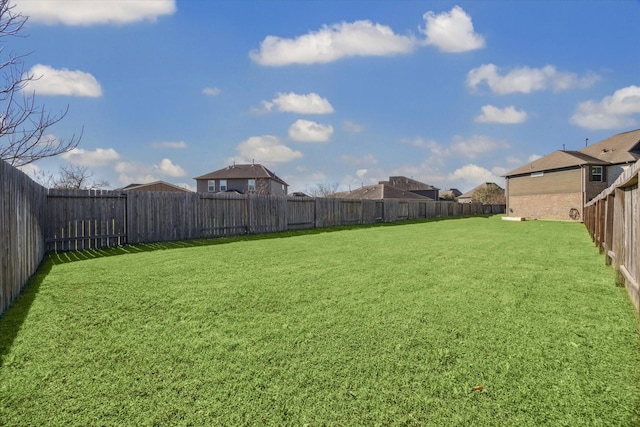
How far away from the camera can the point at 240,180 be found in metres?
48.5

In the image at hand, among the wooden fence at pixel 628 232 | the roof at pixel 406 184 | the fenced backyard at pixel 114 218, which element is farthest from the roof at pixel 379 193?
the wooden fence at pixel 628 232

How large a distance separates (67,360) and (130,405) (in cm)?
102

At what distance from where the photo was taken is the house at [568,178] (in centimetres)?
2689

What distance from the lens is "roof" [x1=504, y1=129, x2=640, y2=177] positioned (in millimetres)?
26891

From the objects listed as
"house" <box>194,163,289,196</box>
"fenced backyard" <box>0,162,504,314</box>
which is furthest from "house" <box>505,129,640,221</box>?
"house" <box>194,163,289,196</box>

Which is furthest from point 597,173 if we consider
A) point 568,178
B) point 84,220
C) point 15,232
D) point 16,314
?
point 16,314

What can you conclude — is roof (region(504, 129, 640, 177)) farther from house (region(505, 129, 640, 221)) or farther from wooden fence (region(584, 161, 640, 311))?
wooden fence (region(584, 161, 640, 311))

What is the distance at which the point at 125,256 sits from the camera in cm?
832

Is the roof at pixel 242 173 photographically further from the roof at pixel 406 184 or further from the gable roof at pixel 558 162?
the gable roof at pixel 558 162

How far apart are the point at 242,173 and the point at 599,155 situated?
1542 inches

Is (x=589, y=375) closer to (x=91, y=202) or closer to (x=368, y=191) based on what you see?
(x=91, y=202)

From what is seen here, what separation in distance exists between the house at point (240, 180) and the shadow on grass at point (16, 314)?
41365 mm

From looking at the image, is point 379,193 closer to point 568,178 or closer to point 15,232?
point 568,178

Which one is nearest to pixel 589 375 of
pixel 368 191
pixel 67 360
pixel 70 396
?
pixel 70 396
